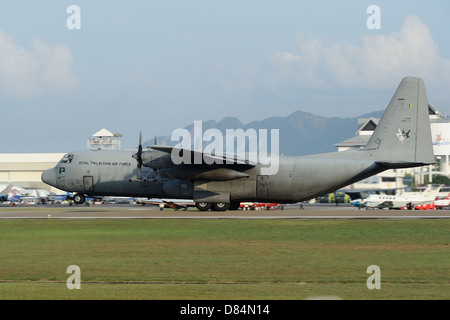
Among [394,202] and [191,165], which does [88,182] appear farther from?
[394,202]

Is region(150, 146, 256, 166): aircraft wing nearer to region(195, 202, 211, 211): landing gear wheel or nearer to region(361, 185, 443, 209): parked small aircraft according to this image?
region(195, 202, 211, 211): landing gear wheel

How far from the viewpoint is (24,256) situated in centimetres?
2572

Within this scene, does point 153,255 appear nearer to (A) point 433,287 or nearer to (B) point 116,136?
(A) point 433,287

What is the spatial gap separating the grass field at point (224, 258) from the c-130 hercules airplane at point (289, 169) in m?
6.61

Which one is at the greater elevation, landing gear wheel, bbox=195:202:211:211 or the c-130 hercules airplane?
the c-130 hercules airplane

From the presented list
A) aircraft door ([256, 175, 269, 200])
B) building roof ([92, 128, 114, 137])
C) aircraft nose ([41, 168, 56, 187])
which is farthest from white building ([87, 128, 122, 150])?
aircraft door ([256, 175, 269, 200])

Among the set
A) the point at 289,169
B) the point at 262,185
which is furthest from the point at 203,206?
the point at 289,169

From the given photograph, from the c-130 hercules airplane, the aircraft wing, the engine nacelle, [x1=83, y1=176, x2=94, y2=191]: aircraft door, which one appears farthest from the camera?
[x1=83, y1=176, x2=94, y2=191]: aircraft door

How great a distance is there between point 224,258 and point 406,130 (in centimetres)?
2659

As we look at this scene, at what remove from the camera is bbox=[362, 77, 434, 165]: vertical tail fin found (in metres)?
46.5

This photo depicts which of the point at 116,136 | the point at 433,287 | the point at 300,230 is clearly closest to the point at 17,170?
the point at 116,136

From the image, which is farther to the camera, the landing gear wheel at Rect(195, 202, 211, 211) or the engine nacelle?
the landing gear wheel at Rect(195, 202, 211, 211)

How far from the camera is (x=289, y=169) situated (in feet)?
155

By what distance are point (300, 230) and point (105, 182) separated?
64.8 feet
